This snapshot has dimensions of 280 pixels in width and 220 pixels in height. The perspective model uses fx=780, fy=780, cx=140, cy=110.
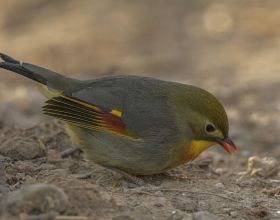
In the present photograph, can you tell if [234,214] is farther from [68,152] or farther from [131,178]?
[68,152]

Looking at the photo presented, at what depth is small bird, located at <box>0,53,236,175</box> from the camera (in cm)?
717

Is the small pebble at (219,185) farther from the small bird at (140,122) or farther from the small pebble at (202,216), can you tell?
the small pebble at (202,216)

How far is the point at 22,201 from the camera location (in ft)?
17.6

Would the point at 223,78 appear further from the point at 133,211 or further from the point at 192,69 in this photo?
the point at 133,211

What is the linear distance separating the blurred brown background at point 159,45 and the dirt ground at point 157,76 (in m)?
0.02

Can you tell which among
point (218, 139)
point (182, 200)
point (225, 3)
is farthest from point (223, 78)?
point (182, 200)

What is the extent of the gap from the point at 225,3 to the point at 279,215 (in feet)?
32.3

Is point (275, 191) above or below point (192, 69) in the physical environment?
below

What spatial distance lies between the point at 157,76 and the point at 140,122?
604 cm

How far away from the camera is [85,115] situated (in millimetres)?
7262

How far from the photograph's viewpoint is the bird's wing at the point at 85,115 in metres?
7.20

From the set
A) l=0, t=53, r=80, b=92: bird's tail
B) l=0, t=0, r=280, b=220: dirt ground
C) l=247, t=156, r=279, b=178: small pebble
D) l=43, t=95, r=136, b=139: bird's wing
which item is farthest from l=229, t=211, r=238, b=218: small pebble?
l=0, t=53, r=80, b=92: bird's tail

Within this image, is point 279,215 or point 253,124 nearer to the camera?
point 279,215

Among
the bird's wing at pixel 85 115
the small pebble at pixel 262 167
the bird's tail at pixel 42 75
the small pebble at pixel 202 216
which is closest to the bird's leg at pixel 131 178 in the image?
the bird's wing at pixel 85 115
